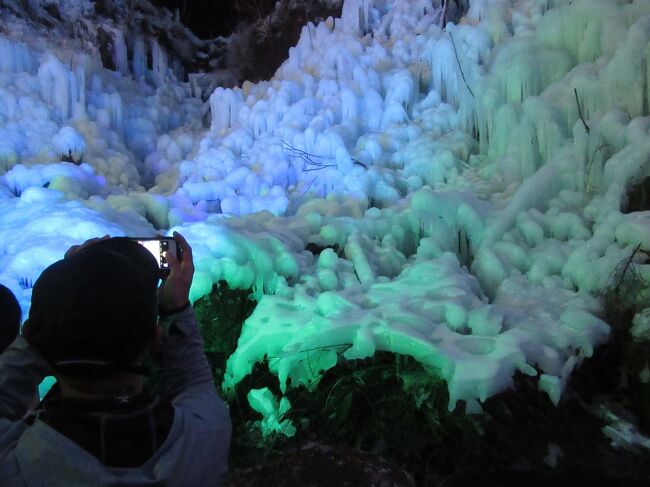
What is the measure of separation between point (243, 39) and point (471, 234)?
839 centimetres

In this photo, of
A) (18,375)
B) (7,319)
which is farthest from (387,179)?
(18,375)

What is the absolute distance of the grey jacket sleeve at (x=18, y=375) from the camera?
1.51 m

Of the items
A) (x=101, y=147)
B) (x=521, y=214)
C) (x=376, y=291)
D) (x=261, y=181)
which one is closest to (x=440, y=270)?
(x=376, y=291)

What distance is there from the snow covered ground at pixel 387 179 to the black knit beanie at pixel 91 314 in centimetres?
224

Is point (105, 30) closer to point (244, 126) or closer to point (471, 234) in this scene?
point (244, 126)

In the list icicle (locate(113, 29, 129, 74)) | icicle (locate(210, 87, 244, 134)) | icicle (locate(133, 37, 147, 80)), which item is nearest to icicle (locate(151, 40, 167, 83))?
icicle (locate(133, 37, 147, 80))

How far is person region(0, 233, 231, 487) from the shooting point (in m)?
1.18

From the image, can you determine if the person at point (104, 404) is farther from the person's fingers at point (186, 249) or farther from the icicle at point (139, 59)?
the icicle at point (139, 59)

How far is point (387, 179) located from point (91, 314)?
17.1ft

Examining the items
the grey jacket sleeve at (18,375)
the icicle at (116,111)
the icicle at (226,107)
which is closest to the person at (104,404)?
the grey jacket sleeve at (18,375)

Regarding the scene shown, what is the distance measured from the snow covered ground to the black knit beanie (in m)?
2.24

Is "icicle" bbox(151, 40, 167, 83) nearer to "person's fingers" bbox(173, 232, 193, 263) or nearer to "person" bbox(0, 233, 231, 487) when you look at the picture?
"person's fingers" bbox(173, 232, 193, 263)

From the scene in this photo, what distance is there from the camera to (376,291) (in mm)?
4129

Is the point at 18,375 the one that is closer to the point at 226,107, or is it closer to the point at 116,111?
the point at 226,107
